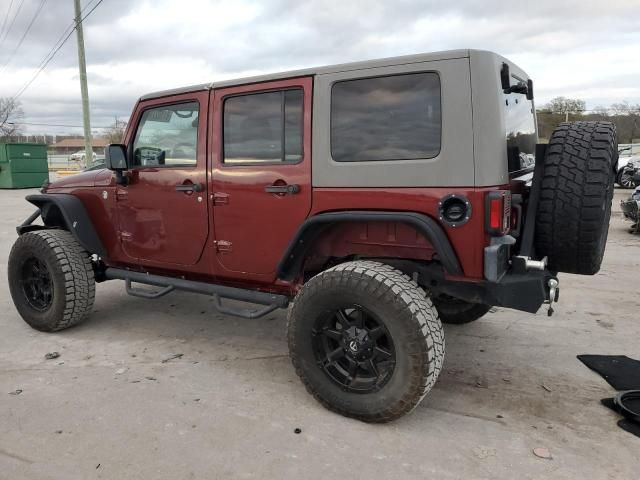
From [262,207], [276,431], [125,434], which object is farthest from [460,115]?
[125,434]

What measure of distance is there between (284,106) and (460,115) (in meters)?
1.17

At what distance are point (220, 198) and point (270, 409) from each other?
4.79 ft

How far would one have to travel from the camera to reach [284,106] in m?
3.29

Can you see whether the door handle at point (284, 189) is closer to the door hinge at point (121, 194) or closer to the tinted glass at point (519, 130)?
the tinted glass at point (519, 130)

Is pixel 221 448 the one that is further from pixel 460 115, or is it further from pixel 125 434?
pixel 460 115

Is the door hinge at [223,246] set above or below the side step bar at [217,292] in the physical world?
above

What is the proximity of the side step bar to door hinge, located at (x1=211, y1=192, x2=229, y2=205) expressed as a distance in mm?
631

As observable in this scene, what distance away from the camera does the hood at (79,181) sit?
4363 mm

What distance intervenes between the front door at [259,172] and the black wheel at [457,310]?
1.59 m

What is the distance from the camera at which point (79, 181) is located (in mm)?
4457

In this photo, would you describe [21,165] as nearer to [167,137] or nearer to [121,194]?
[121,194]

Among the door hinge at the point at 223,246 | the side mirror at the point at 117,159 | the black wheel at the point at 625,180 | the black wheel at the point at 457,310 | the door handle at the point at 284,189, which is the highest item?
the side mirror at the point at 117,159

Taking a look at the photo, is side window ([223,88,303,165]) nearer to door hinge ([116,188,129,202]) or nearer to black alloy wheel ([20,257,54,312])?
door hinge ([116,188,129,202])

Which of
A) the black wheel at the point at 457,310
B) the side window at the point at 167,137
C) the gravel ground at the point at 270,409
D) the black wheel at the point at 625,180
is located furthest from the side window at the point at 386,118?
the black wheel at the point at 625,180
